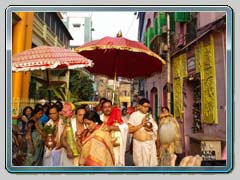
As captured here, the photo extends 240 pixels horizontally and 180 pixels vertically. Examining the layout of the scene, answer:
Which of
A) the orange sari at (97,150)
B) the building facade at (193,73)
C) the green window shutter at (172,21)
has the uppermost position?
the green window shutter at (172,21)

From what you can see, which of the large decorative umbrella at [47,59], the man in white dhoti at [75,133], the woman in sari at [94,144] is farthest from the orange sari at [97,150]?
the large decorative umbrella at [47,59]

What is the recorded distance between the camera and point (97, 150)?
456 centimetres

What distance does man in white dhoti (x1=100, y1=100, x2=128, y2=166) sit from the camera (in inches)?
187

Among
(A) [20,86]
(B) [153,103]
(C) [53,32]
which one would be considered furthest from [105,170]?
(C) [53,32]

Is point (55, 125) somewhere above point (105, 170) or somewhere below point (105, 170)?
above

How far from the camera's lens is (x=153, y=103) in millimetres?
4891

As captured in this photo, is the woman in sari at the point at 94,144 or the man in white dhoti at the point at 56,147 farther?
the man in white dhoti at the point at 56,147

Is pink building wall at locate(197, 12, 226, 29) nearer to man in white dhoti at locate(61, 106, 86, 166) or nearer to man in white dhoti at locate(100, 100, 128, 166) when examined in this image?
man in white dhoti at locate(100, 100, 128, 166)

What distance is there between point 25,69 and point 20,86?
0.64 ft

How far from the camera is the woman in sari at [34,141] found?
4770 millimetres

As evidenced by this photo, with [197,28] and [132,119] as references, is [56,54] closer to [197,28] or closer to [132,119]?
[132,119]

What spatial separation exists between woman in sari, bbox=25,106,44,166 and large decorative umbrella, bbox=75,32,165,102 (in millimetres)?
853

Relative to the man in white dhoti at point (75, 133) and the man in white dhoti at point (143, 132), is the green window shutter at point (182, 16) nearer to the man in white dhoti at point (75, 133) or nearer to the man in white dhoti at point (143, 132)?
the man in white dhoti at point (143, 132)

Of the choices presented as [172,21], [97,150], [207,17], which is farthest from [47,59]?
[207,17]
